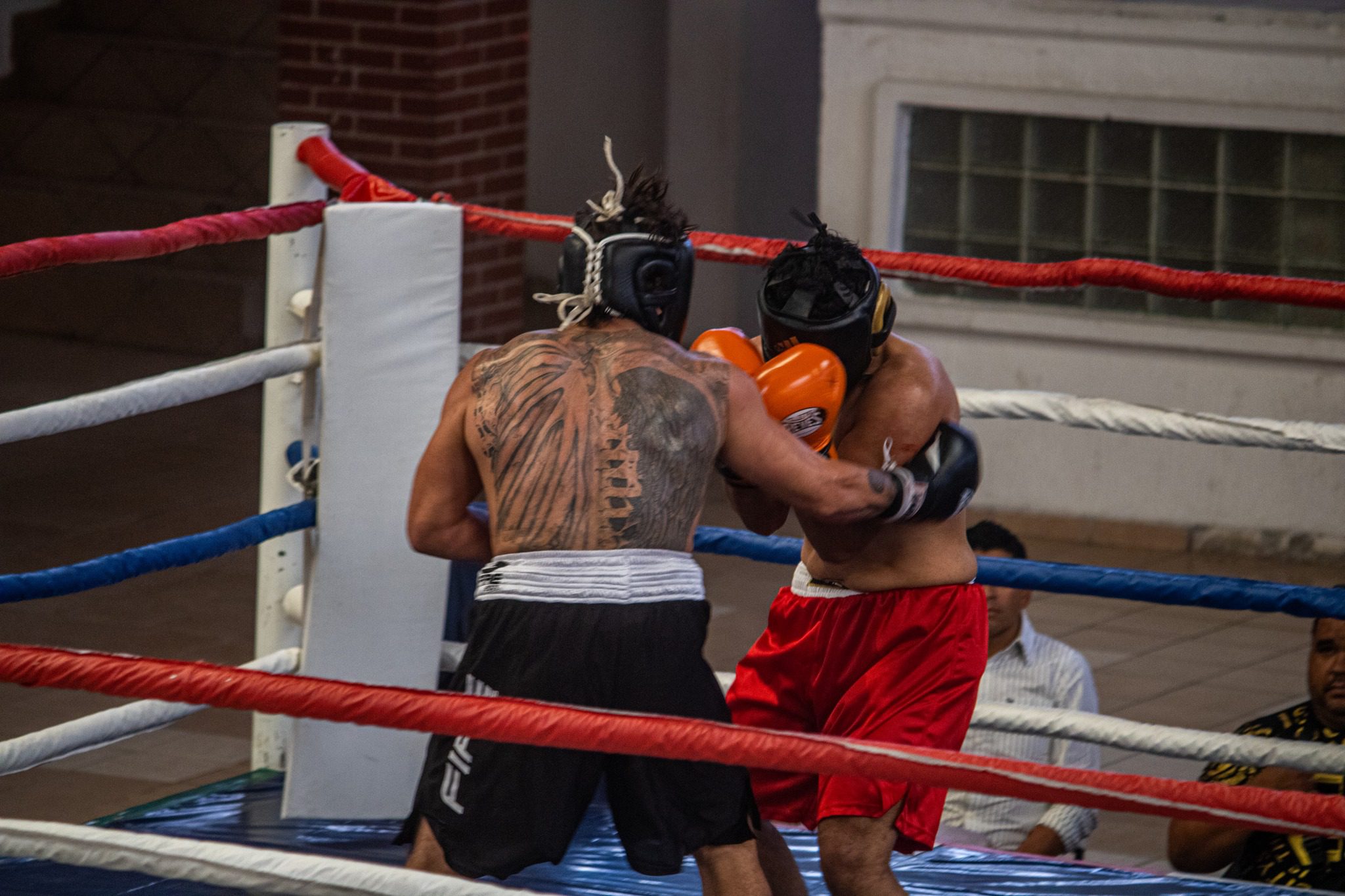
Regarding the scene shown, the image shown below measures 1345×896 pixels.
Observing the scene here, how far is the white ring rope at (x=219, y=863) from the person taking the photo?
1690 millimetres

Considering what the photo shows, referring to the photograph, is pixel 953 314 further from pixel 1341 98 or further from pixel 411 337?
pixel 411 337

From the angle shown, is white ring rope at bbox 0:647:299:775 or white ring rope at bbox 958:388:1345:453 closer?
white ring rope at bbox 0:647:299:775

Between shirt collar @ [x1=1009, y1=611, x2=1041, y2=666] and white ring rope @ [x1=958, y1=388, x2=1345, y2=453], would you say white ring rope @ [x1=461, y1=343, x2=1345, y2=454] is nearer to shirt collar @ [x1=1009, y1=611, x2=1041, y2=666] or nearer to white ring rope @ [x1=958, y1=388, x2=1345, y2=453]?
white ring rope @ [x1=958, y1=388, x2=1345, y2=453]

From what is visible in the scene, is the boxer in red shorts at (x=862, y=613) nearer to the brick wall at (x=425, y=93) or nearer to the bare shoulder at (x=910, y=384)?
the bare shoulder at (x=910, y=384)

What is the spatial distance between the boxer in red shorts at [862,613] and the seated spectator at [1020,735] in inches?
28.1

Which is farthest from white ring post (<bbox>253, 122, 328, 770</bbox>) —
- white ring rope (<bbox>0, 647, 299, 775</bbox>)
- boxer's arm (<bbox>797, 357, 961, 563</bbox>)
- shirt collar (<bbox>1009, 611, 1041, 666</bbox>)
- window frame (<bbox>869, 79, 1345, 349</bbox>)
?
window frame (<bbox>869, 79, 1345, 349</bbox>)

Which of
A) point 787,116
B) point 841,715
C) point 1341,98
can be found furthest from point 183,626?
point 787,116

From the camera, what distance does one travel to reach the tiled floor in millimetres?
4254

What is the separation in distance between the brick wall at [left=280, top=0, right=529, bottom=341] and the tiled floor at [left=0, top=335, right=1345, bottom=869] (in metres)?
1.14

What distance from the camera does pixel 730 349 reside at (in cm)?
254

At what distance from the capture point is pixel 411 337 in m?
3.09

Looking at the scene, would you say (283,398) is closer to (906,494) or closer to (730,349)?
(730,349)

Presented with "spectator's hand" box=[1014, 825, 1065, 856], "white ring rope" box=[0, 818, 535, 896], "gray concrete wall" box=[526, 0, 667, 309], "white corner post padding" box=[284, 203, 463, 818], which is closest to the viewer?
"white ring rope" box=[0, 818, 535, 896]

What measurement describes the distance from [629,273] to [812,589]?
60 cm
